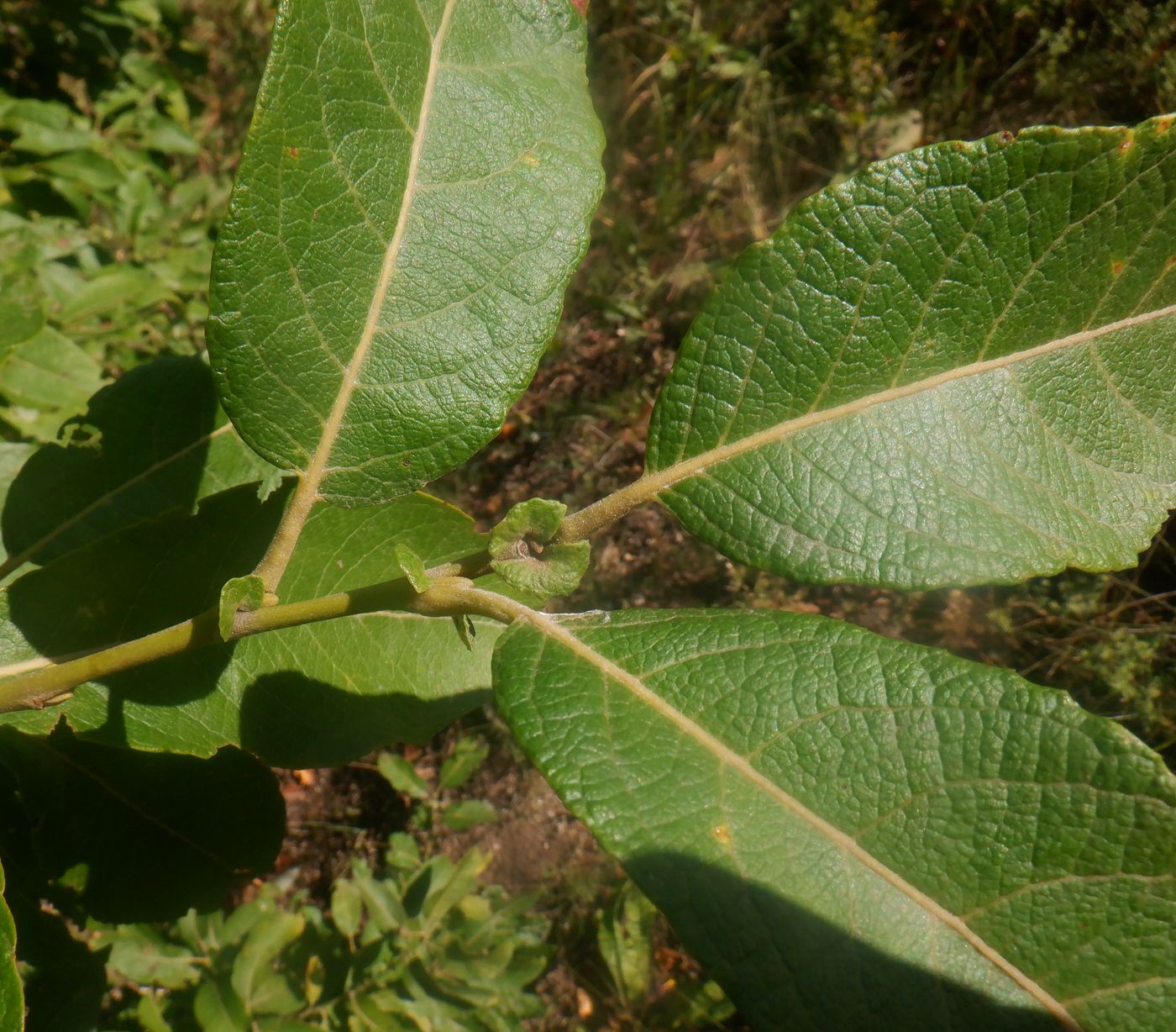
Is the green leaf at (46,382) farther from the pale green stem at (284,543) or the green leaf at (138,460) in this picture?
the pale green stem at (284,543)

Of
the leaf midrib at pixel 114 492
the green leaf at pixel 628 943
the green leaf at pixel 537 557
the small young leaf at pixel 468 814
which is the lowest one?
the green leaf at pixel 628 943

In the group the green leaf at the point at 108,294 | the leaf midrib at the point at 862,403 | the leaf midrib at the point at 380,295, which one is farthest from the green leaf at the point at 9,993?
the green leaf at the point at 108,294

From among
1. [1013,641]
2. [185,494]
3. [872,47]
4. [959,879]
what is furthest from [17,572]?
[872,47]

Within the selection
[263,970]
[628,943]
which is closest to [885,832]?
[263,970]

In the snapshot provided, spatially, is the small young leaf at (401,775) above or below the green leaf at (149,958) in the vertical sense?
below

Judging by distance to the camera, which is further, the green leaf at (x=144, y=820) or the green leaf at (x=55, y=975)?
the green leaf at (x=55, y=975)

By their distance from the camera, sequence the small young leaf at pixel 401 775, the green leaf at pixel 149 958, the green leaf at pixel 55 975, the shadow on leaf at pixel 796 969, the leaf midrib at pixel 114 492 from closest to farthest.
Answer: the shadow on leaf at pixel 796 969 → the leaf midrib at pixel 114 492 → the green leaf at pixel 55 975 → the green leaf at pixel 149 958 → the small young leaf at pixel 401 775

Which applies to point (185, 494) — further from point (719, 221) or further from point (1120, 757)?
point (719, 221)
